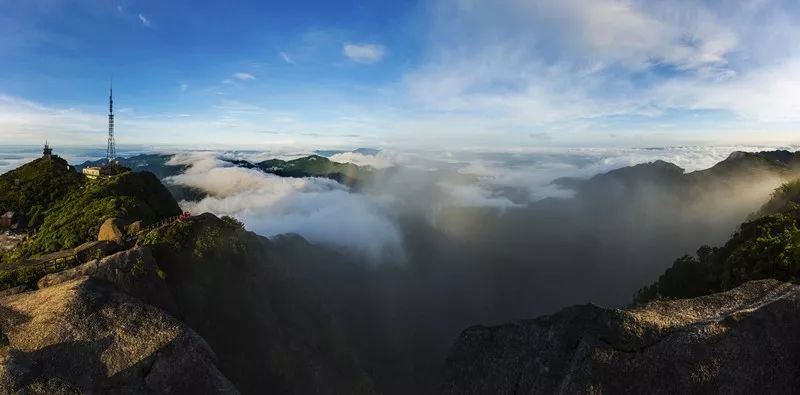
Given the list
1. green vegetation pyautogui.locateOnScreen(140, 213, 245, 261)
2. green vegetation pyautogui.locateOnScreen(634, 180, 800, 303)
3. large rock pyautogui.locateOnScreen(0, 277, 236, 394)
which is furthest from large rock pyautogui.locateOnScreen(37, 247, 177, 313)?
green vegetation pyautogui.locateOnScreen(634, 180, 800, 303)

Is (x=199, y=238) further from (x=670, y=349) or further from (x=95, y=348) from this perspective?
(x=670, y=349)

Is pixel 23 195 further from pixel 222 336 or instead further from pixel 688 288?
pixel 688 288

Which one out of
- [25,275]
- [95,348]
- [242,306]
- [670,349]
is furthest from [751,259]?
[25,275]

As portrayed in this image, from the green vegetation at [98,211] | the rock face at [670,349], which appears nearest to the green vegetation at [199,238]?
the green vegetation at [98,211]

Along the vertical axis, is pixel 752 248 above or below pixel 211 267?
above

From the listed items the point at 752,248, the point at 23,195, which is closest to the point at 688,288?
the point at 752,248
